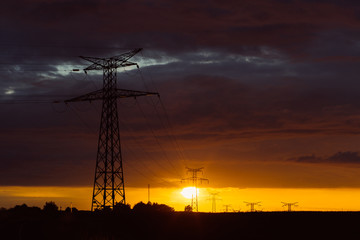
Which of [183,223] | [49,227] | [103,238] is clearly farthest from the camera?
[183,223]

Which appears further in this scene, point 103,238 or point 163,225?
point 163,225

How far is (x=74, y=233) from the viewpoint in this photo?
44406 millimetres

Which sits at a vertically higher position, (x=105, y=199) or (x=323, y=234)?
(x=105, y=199)

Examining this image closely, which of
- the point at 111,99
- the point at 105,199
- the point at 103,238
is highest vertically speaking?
the point at 111,99

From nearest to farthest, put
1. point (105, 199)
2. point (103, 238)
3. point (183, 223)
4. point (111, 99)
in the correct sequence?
1. point (103, 238)
2. point (183, 223)
3. point (105, 199)
4. point (111, 99)

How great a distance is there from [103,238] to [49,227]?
44.9 ft

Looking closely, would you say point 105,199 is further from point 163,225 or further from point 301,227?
point 301,227

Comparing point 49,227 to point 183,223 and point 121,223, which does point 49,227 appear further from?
point 183,223

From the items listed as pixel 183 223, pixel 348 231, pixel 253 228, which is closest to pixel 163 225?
Result: pixel 183 223

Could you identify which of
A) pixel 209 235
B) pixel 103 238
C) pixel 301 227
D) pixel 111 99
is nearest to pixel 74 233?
pixel 103 238

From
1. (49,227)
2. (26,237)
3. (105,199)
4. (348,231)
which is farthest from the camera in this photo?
(105,199)

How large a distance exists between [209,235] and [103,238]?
31.6 ft

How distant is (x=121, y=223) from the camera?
53.6 meters

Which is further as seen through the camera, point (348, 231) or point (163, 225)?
point (163, 225)
